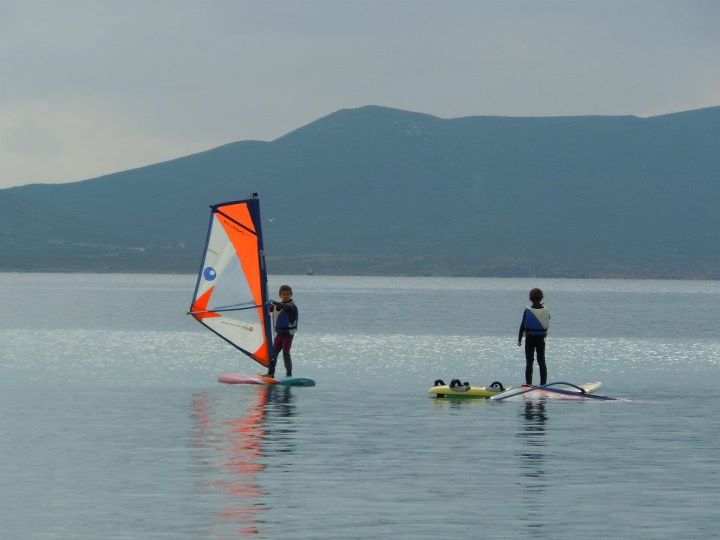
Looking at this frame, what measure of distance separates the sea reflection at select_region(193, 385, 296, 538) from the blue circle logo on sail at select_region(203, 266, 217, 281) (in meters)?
3.31

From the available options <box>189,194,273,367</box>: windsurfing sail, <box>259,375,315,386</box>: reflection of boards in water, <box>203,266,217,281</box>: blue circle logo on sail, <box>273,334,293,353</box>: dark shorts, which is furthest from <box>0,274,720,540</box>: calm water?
<box>203,266,217,281</box>: blue circle logo on sail

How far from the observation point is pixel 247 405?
117ft

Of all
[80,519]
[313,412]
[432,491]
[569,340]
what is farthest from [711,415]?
[569,340]

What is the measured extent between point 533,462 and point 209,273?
19.3m

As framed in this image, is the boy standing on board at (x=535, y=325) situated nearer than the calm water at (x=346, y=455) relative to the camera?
No

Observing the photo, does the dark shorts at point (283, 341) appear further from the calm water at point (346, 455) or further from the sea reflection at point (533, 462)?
the sea reflection at point (533, 462)

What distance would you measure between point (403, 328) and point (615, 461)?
220 feet

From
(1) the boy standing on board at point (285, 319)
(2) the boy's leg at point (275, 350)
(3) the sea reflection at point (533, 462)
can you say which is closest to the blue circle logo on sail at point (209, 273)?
(1) the boy standing on board at point (285, 319)

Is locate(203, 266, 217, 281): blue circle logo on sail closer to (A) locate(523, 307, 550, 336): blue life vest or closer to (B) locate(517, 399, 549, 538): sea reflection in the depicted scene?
(A) locate(523, 307, 550, 336): blue life vest

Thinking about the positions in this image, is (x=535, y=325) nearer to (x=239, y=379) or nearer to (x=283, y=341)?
(x=283, y=341)

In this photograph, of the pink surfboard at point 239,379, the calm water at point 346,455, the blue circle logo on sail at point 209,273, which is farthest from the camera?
the blue circle logo on sail at point 209,273

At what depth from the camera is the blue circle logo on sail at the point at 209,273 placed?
43312 mm

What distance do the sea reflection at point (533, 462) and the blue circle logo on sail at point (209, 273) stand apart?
9884mm

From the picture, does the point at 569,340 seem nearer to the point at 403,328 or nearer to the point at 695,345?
the point at 695,345
